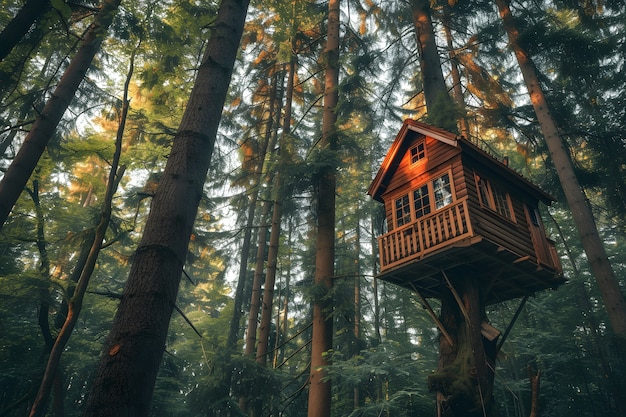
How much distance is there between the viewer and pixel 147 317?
126 inches

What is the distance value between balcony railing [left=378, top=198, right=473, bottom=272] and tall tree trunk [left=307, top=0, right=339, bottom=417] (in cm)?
174

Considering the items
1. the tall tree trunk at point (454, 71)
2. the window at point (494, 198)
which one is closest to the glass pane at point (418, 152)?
the window at point (494, 198)

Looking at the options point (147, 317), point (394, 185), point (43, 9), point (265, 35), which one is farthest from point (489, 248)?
point (265, 35)

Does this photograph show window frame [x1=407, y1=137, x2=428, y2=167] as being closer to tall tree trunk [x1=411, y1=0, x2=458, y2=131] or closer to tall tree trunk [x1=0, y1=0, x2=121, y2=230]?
tall tree trunk [x1=411, y1=0, x2=458, y2=131]

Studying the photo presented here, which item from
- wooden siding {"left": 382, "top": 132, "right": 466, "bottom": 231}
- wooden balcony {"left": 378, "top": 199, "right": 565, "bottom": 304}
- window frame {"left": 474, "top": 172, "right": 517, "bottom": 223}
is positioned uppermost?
wooden siding {"left": 382, "top": 132, "right": 466, "bottom": 231}

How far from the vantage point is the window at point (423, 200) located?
35.9 ft


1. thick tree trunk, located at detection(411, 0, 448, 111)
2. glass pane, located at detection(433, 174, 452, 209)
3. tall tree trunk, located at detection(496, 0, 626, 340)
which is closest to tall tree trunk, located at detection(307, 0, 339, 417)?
glass pane, located at detection(433, 174, 452, 209)

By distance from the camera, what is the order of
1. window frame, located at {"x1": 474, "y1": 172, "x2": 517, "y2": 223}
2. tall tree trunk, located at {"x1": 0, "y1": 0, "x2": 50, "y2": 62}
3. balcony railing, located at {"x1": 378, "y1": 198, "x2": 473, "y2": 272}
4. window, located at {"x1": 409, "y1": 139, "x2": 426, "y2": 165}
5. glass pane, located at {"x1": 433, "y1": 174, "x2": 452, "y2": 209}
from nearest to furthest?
tall tree trunk, located at {"x1": 0, "y1": 0, "x2": 50, "y2": 62}, balcony railing, located at {"x1": 378, "y1": 198, "x2": 473, "y2": 272}, window frame, located at {"x1": 474, "y1": 172, "x2": 517, "y2": 223}, glass pane, located at {"x1": 433, "y1": 174, "x2": 452, "y2": 209}, window, located at {"x1": 409, "y1": 139, "x2": 426, "y2": 165}

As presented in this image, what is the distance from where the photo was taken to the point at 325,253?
10906 mm

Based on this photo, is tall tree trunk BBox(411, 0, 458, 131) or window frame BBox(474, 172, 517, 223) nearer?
window frame BBox(474, 172, 517, 223)

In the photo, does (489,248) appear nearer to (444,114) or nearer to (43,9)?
(444,114)

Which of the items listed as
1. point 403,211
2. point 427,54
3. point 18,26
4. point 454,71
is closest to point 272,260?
point 403,211

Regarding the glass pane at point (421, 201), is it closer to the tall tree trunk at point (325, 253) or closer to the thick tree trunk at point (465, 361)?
the thick tree trunk at point (465, 361)

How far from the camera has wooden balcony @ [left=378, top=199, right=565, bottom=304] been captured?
30.4 ft
